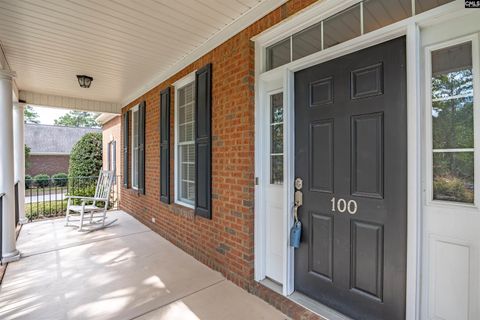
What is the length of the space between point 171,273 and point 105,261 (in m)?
1.01

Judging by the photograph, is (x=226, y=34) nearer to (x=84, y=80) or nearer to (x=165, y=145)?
(x=165, y=145)

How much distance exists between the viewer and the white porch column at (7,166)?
3293 mm

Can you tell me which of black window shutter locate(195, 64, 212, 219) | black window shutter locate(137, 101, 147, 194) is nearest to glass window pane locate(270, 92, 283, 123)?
black window shutter locate(195, 64, 212, 219)

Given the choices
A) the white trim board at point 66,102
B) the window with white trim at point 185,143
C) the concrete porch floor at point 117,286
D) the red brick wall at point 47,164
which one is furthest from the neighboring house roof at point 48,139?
the window with white trim at point 185,143

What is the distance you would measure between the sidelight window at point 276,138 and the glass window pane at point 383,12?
90 centimetres

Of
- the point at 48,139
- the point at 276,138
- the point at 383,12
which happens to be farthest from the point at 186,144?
the point at 48,139

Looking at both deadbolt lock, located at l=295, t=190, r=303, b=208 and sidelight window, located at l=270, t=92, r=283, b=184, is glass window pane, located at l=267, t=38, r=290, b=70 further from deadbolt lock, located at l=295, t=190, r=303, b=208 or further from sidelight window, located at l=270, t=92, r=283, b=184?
deadbolt lock, located at l=295, t=190, r=303, b=208

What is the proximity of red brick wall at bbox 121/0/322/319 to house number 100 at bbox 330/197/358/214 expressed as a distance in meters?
0.79

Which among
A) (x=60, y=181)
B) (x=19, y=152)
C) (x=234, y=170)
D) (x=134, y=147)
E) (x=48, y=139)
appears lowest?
(x=60, y=181)

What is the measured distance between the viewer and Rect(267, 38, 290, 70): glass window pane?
2.34 meters

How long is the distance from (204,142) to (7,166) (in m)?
2.74

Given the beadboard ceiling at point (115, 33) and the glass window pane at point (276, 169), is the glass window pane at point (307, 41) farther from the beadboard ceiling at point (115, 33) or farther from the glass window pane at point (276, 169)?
the glass window pane at point (276, 169)

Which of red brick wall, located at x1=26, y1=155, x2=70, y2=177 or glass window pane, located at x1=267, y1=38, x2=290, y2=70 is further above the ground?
glass window pane, located at x1=267, y1=38, x2=290, y2=70

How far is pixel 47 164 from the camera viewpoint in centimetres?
1762
